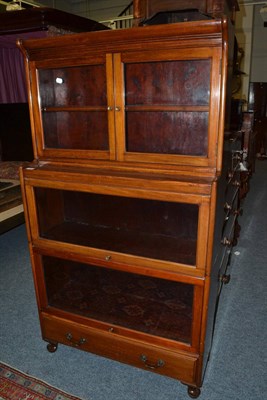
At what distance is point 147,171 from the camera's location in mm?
1312

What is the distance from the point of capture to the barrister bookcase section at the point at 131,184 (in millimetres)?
1207

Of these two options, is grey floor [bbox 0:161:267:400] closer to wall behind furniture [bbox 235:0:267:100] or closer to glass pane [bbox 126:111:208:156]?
glass pane [bbox 126:111:208:156]

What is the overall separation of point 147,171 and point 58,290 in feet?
3.09

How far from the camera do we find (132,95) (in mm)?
1381

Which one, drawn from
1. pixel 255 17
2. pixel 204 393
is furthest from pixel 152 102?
pixel 255 17

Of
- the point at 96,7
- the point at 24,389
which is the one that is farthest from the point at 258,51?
the point at 24,389

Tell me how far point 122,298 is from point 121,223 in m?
0.43

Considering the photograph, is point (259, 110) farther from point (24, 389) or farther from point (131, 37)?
point (24, 389)

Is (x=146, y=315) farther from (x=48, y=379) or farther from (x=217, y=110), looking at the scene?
(x=217, y=110)

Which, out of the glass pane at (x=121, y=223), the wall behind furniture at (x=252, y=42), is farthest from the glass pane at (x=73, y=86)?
the wall behind furniture at (x=252, y=42)

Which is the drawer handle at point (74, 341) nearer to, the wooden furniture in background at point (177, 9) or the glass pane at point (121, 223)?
the glass pane at point (121, 223)

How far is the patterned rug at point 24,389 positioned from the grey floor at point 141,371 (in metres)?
0.04

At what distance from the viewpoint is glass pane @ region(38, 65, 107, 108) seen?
4.61 ft

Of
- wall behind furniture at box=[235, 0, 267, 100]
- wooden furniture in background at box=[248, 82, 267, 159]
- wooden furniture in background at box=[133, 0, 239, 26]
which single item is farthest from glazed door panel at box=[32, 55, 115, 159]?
wooden furniture in background at box=[248, 82, 267, 159]
